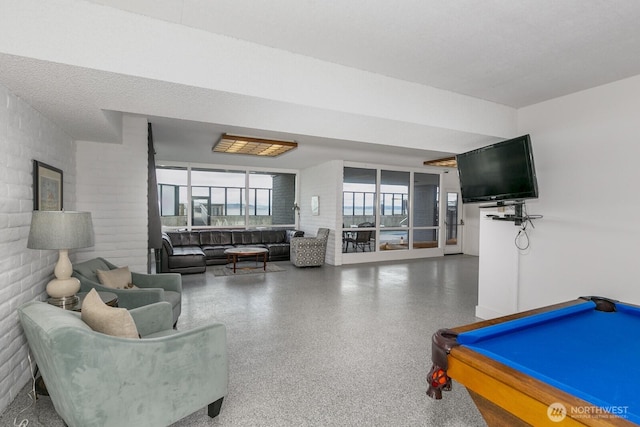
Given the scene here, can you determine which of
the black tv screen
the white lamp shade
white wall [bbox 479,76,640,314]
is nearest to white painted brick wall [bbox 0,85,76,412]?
the white lamp shade

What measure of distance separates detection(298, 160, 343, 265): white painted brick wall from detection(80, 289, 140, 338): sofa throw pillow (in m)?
6.18

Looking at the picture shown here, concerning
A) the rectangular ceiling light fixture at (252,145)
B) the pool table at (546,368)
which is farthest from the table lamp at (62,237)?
the rectangular ceiling light fixture at (252,145)

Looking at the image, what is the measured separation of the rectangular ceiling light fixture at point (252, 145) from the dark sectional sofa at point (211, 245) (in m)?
2.18

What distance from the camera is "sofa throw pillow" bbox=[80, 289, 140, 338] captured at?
182 cm

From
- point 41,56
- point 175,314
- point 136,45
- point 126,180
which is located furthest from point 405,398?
point 126,180

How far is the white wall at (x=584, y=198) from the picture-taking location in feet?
9.25

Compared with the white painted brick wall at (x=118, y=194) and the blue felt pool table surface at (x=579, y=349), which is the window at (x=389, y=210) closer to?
the white painted brick wall at (x=118, y=194)

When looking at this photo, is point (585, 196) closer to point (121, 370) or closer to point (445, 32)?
point (445, 32)

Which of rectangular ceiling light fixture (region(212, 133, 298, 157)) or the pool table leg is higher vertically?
rectangular ceiling light fixture (region(212, 133, 298, 157))

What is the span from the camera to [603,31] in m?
2.10

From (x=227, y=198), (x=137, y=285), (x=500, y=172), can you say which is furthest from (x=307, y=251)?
(x=500, y=172)

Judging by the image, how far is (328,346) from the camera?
10.4 feet

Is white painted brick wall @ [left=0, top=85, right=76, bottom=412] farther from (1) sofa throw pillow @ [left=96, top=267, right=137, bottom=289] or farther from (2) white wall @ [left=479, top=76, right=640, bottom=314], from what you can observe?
(2) white wall @ [left=479, top=76, right=640, bottom=314]

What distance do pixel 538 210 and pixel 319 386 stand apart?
2.98 metres
